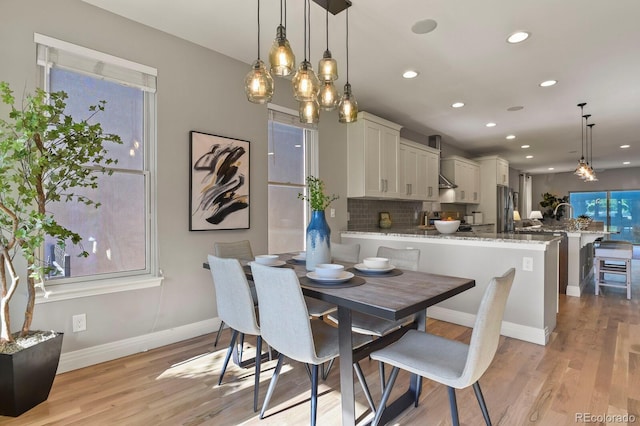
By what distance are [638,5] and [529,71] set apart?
3.72ft

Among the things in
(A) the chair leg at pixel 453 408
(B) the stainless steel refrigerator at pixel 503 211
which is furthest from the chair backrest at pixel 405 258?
(B) the stainless steel refrigerator at pixel 503 211

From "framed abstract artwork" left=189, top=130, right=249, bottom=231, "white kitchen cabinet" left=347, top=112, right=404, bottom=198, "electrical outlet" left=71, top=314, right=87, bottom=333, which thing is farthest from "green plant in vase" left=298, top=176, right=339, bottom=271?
"white kitchen cabinet" left=347, top=112, right=404, bottom=198

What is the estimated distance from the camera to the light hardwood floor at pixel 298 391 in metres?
1.90

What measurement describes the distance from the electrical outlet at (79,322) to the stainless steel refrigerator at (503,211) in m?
7.41

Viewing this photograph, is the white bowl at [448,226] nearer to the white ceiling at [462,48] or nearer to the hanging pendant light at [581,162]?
the white ceiling at [462,48]

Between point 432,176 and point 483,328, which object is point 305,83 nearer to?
point 483,328

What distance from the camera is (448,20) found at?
2.65 meters

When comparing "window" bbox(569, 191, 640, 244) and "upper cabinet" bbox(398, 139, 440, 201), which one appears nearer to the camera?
"upper cabinet" bbox(398, 139, 440, 201)

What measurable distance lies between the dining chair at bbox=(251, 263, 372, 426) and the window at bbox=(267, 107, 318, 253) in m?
2.04

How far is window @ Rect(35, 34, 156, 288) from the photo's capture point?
2.44m

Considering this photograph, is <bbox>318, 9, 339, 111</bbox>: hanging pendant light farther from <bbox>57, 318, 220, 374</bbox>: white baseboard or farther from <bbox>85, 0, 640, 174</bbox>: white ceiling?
<bbox>57, 318, 220, 374</bbox>: white baseboard

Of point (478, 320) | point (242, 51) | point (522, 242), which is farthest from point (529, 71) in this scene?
point (478, 320)

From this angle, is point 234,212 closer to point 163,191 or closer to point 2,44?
point 163,191
